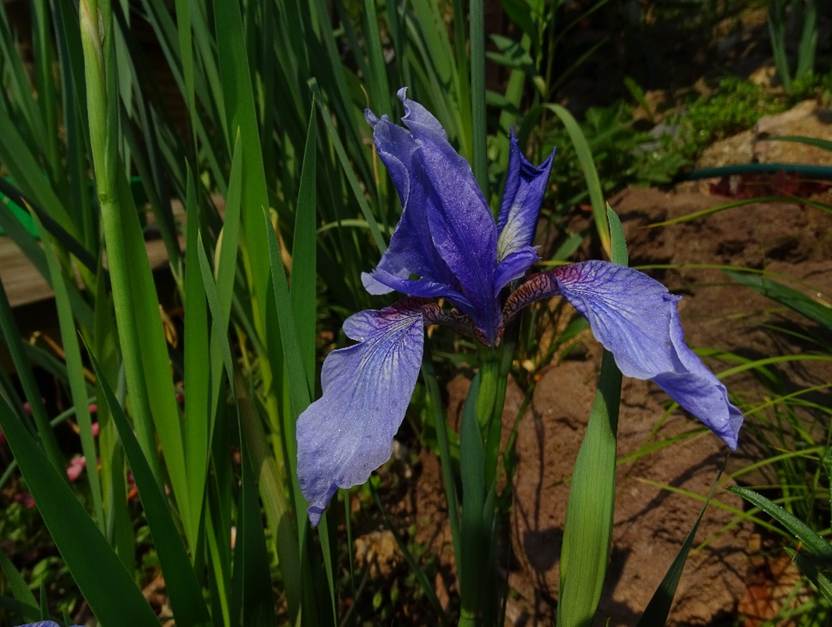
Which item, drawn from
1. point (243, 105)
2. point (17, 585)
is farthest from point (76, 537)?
point (243, 105)

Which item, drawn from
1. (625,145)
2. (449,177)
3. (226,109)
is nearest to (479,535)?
(449,177)

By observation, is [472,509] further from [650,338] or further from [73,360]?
[73,360]

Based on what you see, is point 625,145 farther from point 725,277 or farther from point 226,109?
point 226,109

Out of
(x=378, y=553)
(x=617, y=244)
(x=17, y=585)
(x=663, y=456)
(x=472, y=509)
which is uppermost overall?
(x=617, y=244)

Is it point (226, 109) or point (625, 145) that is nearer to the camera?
point (226, 109)

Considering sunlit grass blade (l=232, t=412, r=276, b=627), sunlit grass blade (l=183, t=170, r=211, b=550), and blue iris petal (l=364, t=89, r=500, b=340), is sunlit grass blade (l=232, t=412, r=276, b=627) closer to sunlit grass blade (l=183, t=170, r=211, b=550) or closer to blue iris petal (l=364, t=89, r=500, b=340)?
sunlit grass blade (l=183, t=170, r=211, b=550)

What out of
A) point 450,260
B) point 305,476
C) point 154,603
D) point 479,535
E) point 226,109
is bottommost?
point 154,603
